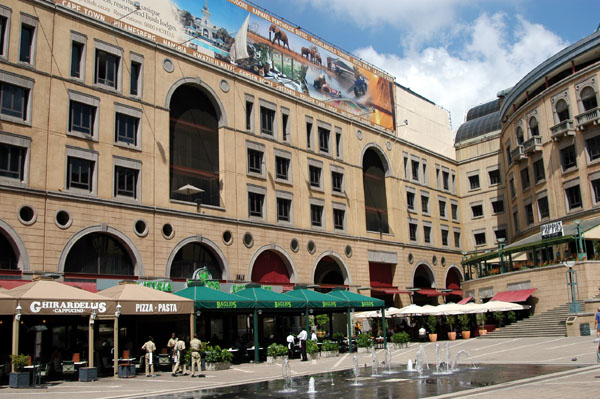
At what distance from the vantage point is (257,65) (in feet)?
161

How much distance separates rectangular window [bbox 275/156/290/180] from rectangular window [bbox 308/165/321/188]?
9.44 ft

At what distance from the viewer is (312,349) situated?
111 feet

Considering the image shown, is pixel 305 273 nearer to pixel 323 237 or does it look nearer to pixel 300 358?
pixel 323 237

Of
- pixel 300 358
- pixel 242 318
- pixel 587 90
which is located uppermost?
pixel 587 90

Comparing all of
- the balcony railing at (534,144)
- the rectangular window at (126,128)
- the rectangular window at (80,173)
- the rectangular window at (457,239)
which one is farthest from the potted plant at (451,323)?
the rectangular window at (80,173)

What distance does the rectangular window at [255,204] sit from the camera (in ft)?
151

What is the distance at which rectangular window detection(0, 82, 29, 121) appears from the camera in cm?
3300

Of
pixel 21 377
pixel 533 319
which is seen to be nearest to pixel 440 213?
pixel 533 319

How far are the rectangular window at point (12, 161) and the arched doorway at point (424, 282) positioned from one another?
42974mm

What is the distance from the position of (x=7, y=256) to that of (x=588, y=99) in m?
47.8

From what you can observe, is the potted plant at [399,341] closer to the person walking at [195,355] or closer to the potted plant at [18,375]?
the person walking at [195,355]

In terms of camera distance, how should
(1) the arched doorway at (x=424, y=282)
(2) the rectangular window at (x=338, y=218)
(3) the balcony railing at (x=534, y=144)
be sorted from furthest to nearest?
(1) the arched doorway at (x=424, y=282) < (3) the balcony railing at (x=534, y=144) < (2) the rectangular window at (x=338, y=218)

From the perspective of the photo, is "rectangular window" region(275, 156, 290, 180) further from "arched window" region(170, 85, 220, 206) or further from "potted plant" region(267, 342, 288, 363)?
"potted plant" region(267, 342, 288, 363)

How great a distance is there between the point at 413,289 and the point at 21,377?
43.0 meters
